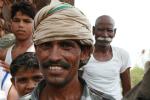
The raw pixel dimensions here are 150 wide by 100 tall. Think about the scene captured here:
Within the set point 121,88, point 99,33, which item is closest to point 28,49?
point 99,33

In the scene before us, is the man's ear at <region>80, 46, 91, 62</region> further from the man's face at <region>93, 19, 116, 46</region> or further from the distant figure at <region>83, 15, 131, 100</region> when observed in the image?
the man's face at <region>93, 19, 116, 46</region>

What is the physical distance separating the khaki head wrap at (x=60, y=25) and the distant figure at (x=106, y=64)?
2921 mm

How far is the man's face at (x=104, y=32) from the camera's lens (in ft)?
18.8

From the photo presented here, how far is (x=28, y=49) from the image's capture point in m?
4.80

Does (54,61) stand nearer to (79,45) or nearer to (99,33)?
(79,45)

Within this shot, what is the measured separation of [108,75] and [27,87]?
225 cm

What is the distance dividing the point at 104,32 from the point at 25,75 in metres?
2.38

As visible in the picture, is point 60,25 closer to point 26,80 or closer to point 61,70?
point 61,70

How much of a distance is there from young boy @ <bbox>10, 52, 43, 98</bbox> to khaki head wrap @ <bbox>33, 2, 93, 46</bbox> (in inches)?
35.2

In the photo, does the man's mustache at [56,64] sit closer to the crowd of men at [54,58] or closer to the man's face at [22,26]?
the crowd of men at [54,58]

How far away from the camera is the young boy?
351 centimetres

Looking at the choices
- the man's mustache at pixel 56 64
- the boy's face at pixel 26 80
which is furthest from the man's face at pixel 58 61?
the boy's face at pixel 26 80

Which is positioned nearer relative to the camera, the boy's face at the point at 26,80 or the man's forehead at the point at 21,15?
the boy's face at the point at 26,80

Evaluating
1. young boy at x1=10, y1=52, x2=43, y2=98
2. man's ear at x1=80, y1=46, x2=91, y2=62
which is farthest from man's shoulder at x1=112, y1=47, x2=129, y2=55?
man's ear at x1=80, y1=46, x2=91, y2=62
